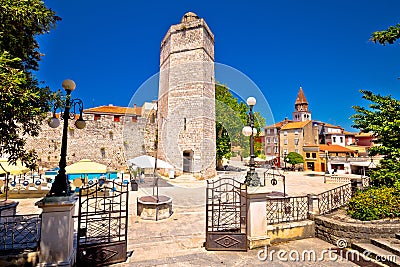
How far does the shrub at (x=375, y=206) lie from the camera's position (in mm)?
5219

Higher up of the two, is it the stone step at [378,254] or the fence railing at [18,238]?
the fence railing at [18,238]

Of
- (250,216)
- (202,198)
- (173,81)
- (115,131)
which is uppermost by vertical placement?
(173,81)

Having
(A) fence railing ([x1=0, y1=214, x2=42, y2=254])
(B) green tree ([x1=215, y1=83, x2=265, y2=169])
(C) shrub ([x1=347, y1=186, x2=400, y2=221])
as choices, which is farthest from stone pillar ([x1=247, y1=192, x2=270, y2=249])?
(B) green tree ([x1=215, y1=83, x2=265, y2=169])

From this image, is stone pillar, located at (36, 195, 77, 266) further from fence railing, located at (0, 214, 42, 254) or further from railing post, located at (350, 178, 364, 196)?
railing post, located at (350, 178, 364, 196)

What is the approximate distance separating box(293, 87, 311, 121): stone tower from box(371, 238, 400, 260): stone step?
6309cm

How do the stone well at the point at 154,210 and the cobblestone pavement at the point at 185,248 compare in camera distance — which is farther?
the stone well at the point at 154,210

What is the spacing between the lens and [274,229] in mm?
5184

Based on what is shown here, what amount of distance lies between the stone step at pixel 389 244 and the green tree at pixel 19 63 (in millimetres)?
6691

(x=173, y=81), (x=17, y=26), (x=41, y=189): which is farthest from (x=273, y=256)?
(x=173, y=81)

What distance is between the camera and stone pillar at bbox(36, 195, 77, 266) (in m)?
3.50

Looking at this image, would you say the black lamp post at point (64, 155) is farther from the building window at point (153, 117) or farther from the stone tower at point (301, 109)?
the stone tower at point (301, 109)

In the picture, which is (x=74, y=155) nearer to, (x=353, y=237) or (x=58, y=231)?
(x=58, y=231)

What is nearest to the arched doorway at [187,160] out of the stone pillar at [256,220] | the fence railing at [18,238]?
the stone pillar at [256,220]

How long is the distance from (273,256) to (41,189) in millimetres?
10560
